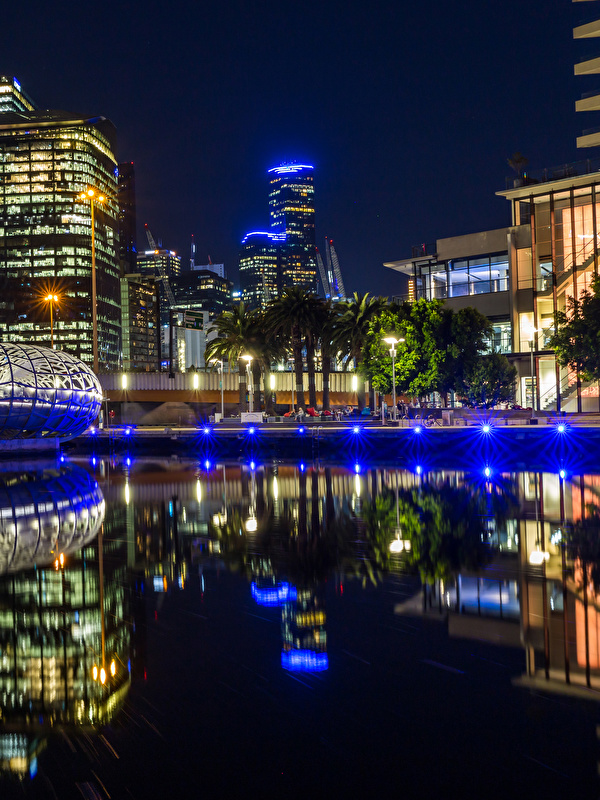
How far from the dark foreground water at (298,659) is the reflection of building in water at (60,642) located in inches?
1.1

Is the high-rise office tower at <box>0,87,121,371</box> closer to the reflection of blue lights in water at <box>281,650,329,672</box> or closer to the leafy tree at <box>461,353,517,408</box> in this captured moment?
the leafy tree at <box>461,353,517,408</box>

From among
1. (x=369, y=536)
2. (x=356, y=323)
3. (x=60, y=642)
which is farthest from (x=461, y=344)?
(x=60, y=642)

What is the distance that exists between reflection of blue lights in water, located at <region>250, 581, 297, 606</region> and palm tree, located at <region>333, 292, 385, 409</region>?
44574mm

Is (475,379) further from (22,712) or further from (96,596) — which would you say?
(22,712)

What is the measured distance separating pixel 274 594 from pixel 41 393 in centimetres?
3365

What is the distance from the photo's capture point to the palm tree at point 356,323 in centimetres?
5447

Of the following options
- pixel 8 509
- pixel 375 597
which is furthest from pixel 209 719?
pixel 8 509

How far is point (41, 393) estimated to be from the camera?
40.3m

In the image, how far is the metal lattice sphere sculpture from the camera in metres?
39.6

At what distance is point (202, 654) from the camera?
720 cm

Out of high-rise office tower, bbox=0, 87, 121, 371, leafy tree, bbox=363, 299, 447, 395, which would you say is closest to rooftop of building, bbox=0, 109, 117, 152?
high-rise office tower, bbox=0, 87, 121, 371

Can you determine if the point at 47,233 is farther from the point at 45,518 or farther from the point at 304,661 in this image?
the point at 304,661

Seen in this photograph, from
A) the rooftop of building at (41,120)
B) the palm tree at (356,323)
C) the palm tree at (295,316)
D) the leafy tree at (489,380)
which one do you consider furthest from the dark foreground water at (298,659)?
the rooftop of building at (41,120)

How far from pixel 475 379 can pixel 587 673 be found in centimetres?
4137
